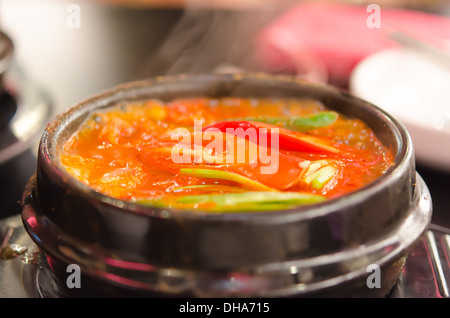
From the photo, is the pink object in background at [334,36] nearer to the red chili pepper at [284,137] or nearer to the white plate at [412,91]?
the white plate at [412,91]

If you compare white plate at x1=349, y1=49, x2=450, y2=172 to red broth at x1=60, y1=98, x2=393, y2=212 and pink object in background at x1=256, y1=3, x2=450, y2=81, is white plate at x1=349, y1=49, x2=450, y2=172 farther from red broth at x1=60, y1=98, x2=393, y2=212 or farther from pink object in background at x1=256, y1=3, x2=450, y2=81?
red broth at x1=60, y1=98, x2=393, y2=212

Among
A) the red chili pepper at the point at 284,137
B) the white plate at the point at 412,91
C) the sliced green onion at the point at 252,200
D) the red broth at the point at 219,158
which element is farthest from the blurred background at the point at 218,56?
the sliced green onion at the point at 252,200

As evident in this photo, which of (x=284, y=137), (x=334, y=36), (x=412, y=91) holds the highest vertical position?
(x=284, y=137)

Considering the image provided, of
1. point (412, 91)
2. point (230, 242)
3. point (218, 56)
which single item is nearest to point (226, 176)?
point (230, 242)

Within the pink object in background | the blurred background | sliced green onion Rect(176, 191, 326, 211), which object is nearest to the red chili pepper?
sliced green onion Rect(176, 191, 326, 211)

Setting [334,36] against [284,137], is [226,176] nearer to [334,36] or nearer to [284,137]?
[284,137]
